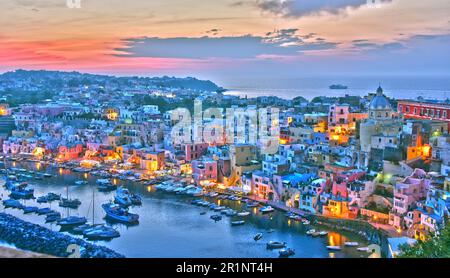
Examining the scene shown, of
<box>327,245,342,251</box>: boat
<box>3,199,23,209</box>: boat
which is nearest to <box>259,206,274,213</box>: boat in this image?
<box>327,245,342,251</box>: boat

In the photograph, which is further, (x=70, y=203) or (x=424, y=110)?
(x=424, y=110)

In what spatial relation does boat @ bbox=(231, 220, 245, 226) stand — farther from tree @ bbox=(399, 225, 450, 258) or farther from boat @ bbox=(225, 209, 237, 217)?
tree @ bbox=(399, 225, 450, 258)

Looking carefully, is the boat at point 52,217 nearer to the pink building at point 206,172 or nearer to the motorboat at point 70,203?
the motorboat at point 70,203

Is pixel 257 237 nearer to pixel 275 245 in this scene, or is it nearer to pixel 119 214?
pixel 275 245

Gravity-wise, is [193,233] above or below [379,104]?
below

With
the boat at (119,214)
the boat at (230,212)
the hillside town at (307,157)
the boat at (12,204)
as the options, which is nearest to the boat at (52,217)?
the boat at (119,214)

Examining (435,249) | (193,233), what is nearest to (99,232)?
(193,233)
